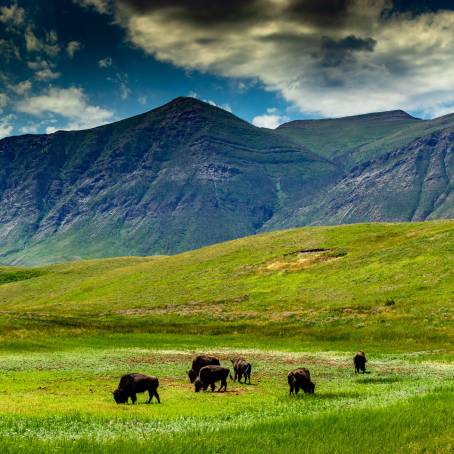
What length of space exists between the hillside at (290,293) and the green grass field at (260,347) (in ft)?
1.77

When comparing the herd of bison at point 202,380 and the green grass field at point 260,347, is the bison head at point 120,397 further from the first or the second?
the green grass field at point 260,347

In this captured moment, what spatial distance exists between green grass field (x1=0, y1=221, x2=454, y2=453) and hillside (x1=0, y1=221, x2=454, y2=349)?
1.77ft

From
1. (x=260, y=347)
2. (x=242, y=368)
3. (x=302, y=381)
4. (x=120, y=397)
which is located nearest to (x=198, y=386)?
(x=242, y=368)

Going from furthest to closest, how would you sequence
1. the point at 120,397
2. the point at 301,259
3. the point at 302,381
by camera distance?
the point at 301,259 < the point at 302,381 < the point at 120,397

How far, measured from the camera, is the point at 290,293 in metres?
123

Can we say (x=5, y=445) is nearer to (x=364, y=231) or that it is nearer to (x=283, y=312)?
(x=283, y=312)

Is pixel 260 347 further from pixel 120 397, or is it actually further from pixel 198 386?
pixel 120 397

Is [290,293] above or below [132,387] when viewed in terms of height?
above

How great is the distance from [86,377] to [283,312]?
68.3 metres

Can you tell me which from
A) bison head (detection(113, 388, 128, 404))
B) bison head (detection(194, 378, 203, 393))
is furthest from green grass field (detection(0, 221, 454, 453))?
bison head (detection(194, 378, 203, 393))

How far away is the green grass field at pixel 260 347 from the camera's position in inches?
693

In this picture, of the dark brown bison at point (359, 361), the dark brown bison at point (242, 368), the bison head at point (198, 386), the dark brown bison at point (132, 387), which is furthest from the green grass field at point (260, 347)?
the bison head at point (198, 386)

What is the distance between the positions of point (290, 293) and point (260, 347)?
54.7m

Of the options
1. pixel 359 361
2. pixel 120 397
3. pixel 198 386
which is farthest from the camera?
pixel 359 361
